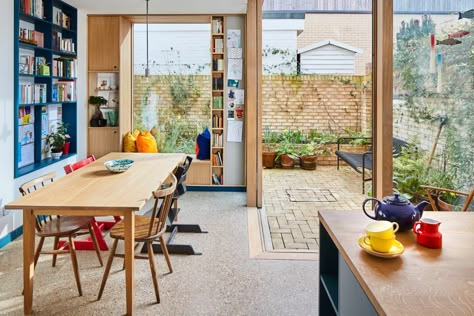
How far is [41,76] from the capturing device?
442cm

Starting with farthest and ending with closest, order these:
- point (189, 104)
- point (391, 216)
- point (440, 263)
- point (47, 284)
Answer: point (189, 104) < point (47, 284) < point (391, 216) < point (440, 263)

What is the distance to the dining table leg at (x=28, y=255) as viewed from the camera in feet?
7.99

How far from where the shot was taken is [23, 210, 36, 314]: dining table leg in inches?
95.9

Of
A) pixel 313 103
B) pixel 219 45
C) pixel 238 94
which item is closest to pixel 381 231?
pixel 238 94

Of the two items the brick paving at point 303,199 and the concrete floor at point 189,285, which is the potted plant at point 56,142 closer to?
the concrete floor at point 189,285

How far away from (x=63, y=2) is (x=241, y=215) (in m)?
3.47

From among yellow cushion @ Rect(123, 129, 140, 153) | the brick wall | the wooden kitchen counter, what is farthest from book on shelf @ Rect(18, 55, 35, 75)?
the brick wall

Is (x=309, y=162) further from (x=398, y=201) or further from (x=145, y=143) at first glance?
(x=398, y=201)

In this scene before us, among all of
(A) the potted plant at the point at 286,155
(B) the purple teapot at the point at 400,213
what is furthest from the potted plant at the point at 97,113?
(B) the purple teapot at the point at 400,213

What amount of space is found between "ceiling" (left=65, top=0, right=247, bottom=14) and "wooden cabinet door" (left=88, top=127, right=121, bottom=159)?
1.67 metres

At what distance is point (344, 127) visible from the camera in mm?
7812

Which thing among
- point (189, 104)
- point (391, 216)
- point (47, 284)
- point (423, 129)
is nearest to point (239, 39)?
point (189, 104)

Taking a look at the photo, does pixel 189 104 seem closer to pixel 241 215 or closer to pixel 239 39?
pixel 239 39

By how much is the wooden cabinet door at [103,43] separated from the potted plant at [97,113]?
0.44 m
